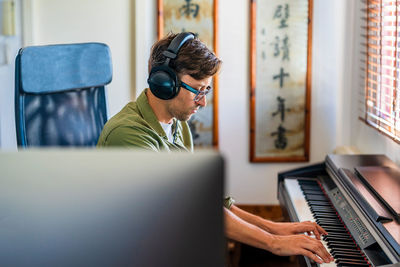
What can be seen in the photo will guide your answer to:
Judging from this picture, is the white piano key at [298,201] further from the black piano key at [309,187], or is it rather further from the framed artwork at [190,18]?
the framed artwork at [190,18]

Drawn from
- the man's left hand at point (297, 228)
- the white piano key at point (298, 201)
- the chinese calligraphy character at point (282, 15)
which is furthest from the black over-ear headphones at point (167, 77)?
the chinese calligraphy character at point (282, 15)

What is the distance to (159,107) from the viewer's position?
1.81 meters

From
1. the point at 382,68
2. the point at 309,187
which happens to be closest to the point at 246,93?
the point at 382,68

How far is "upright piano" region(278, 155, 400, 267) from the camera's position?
61.3 inches

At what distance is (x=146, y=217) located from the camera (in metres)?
0.70

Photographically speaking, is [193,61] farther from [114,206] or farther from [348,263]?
[114,206]

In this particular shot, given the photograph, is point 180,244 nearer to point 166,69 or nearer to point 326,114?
point 166,69

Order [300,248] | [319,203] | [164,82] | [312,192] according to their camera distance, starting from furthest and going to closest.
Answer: [312,192] → [319,203] → [164,82] → [300,248]

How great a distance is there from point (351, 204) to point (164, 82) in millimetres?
721

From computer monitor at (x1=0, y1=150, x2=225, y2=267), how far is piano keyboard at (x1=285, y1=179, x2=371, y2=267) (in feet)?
3.02

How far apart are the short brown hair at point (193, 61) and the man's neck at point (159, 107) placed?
10cm

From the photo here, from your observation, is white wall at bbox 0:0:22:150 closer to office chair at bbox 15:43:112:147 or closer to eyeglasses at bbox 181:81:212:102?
office chair at bbox 15:43:112:147

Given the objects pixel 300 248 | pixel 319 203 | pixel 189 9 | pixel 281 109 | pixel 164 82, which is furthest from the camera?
pixel 281 109

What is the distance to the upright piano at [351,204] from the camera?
1558 mm
